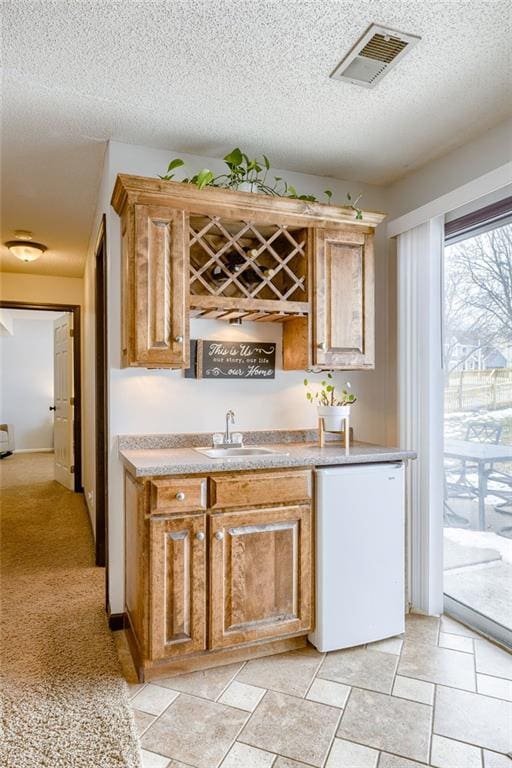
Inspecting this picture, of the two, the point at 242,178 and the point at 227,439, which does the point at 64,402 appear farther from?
the point at 242,178

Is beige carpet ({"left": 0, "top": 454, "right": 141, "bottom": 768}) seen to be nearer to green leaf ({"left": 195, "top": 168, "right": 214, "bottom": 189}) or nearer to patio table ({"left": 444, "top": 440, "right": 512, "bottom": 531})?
patio table ({"left": 444, "top": 440, "right": 512, "bottom": 531})

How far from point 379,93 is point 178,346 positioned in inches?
60.4

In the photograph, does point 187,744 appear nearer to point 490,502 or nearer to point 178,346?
point 178,346

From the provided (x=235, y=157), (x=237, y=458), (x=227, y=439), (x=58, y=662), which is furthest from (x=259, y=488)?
(x=235, y=157)

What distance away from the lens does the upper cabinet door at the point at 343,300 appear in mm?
2875

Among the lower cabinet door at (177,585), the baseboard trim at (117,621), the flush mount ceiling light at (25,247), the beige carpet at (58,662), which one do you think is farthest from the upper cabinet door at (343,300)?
the flush mount ceiling light at (25,247)

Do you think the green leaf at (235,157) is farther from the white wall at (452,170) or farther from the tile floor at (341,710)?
the tile floor at (341,710)

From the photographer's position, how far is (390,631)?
2.63 m

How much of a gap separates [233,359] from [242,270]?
22.2 inches

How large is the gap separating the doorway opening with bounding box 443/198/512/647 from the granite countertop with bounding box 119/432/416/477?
0.43 metres

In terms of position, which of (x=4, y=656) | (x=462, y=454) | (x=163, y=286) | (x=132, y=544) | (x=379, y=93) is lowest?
(x=4, y=656)

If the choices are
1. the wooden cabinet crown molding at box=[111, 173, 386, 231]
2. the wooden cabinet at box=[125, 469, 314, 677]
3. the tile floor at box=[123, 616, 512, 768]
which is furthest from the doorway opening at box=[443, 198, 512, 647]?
the wooden cabinet at box=[125, 469, 314, 677]

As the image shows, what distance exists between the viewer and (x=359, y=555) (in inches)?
101

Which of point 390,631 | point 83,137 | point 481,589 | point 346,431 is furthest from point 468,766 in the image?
point 83,137
